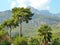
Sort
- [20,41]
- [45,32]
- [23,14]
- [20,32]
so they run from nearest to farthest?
[20,41], [20,32], [23,14], [45,32]

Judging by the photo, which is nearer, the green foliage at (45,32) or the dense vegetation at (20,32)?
the dense vegetation at (20,32)

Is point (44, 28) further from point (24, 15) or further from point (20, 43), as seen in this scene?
point (20, 43)

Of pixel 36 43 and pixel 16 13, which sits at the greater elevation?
pixel 16 13

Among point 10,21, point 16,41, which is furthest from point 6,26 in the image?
point 16,41

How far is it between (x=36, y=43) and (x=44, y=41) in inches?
121

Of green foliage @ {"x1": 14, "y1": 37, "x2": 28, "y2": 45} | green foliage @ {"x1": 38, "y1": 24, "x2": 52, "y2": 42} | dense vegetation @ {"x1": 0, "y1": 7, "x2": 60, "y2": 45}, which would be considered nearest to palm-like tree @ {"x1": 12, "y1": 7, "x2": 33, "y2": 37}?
dense vegetation @ {"x1": 0, "y1": 7, "x2": 60, "y2": 45}

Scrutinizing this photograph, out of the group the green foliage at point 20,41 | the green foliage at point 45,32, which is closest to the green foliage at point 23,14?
the green foliage at point 20,41

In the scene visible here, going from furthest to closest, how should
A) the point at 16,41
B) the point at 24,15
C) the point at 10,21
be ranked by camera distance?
the point at 10,21, the point at 24,15, the point at 16,41

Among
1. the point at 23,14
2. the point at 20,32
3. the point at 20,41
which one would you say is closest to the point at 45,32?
the point at 20,32

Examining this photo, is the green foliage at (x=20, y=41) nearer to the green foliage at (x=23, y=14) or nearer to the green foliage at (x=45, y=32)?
the green foliage at (x=23, y=14)

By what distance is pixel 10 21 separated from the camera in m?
81.5

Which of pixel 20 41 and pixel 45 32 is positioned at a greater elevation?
pixel 20 41

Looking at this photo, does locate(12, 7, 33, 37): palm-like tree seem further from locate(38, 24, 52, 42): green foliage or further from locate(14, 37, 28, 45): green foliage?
locate(38, 24, 52, 42): green foliage

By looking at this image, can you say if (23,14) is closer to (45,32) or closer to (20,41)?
(20,41)
